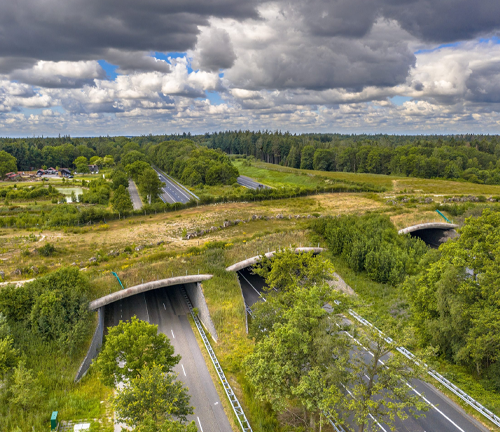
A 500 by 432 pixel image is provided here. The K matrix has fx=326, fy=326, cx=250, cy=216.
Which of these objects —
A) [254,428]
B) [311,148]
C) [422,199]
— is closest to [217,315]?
[254,428]

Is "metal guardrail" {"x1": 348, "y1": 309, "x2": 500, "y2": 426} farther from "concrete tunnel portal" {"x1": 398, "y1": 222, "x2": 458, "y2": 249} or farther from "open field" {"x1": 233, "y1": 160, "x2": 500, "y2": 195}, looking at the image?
"open field" {"x1": 233, "y1": 160, "x2": 500, "y2": 195}

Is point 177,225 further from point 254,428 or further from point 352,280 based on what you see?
point 254,428

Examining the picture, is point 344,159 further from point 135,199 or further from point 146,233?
point 146,233

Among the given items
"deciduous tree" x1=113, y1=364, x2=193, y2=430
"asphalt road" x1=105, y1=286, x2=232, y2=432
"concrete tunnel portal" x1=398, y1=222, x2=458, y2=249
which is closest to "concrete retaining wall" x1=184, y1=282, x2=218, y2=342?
"asphalt road" x1=105, y1=286, x2=232, y2=432

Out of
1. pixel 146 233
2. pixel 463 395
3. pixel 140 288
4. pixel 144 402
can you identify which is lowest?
pixel 463 395

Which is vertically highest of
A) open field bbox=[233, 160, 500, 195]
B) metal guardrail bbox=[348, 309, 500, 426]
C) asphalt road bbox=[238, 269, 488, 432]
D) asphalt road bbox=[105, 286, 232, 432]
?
open field bbox=[233, 160, 500, 195]

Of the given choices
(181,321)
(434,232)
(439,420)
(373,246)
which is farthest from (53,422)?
(434,232)
